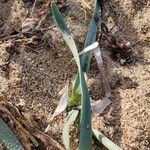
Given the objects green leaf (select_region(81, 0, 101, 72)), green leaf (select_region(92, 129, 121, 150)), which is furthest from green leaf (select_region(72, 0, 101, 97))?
green leaf (select_region(92, 129, 121, 150))

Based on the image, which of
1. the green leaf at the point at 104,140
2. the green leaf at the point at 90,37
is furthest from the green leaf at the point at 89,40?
the green leaf at the point at 104,140

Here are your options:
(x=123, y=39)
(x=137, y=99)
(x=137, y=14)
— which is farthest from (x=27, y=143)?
(x=137, y=14)

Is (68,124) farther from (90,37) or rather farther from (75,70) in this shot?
(90,37)

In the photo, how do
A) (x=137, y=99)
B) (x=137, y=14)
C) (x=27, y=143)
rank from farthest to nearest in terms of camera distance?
1. (x=137, y=14)
2. (x=137, y=99)
3. (x=27, y=143)

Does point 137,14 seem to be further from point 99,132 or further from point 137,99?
point 99,132

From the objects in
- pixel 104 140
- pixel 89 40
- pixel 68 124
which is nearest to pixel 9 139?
pixel 68 124

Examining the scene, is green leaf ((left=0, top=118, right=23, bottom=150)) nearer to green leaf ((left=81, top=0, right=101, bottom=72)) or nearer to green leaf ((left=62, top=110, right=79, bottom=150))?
green leaf ((left=62, top=110, right=79, bottom=150))
